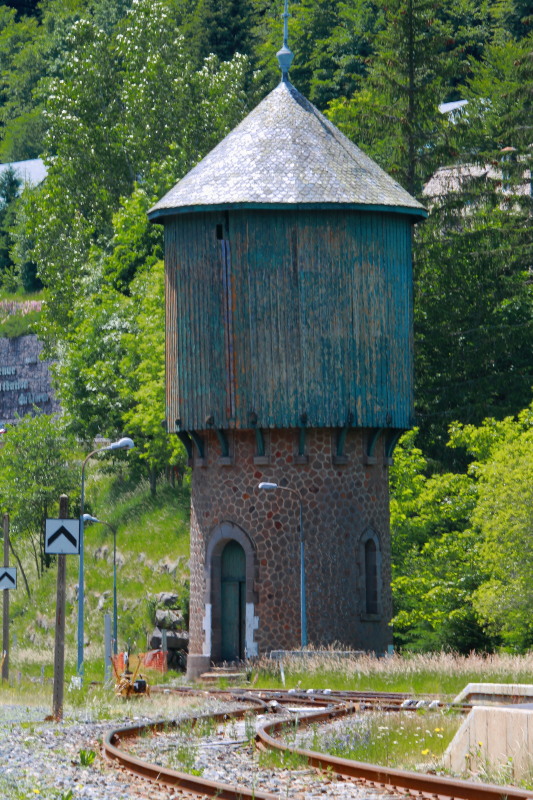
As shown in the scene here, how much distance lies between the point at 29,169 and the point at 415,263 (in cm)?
6077

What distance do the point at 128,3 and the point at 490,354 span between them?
6363cm

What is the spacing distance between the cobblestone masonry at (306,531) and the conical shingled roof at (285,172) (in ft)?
18.1

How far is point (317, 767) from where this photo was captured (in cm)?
1470

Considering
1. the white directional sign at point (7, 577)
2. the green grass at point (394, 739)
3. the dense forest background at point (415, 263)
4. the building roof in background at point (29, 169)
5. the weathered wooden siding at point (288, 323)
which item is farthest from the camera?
the building roof in background at point (29, 169)

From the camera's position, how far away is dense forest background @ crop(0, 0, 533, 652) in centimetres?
4150

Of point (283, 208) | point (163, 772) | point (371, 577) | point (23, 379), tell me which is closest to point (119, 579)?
point (371, 577)

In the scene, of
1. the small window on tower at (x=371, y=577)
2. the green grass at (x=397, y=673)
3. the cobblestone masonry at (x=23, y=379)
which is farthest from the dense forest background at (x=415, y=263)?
the cobblestone masonry at (x=23, y=379)

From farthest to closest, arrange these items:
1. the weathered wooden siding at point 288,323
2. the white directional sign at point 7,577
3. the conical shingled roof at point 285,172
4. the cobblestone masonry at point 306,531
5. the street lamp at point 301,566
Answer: the white directional sign at point 7,577 → the cobblestone masonry at point 306,531 → the conical shingled roof at point 285,172 → the weathered wooden siding at point 288,323 → the street lamp at point 301,566

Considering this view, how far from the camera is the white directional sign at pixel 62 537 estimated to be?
70.6 feet

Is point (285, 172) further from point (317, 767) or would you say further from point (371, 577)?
point (317, 767)

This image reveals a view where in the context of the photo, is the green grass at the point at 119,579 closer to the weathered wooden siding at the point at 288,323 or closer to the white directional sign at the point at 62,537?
the weathered wooden siding at the point at 288,323

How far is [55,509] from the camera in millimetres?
63688

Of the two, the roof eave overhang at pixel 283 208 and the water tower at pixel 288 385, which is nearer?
the roof eave overhang at pixel 283 208

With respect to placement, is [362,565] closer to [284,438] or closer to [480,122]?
[284,438]
